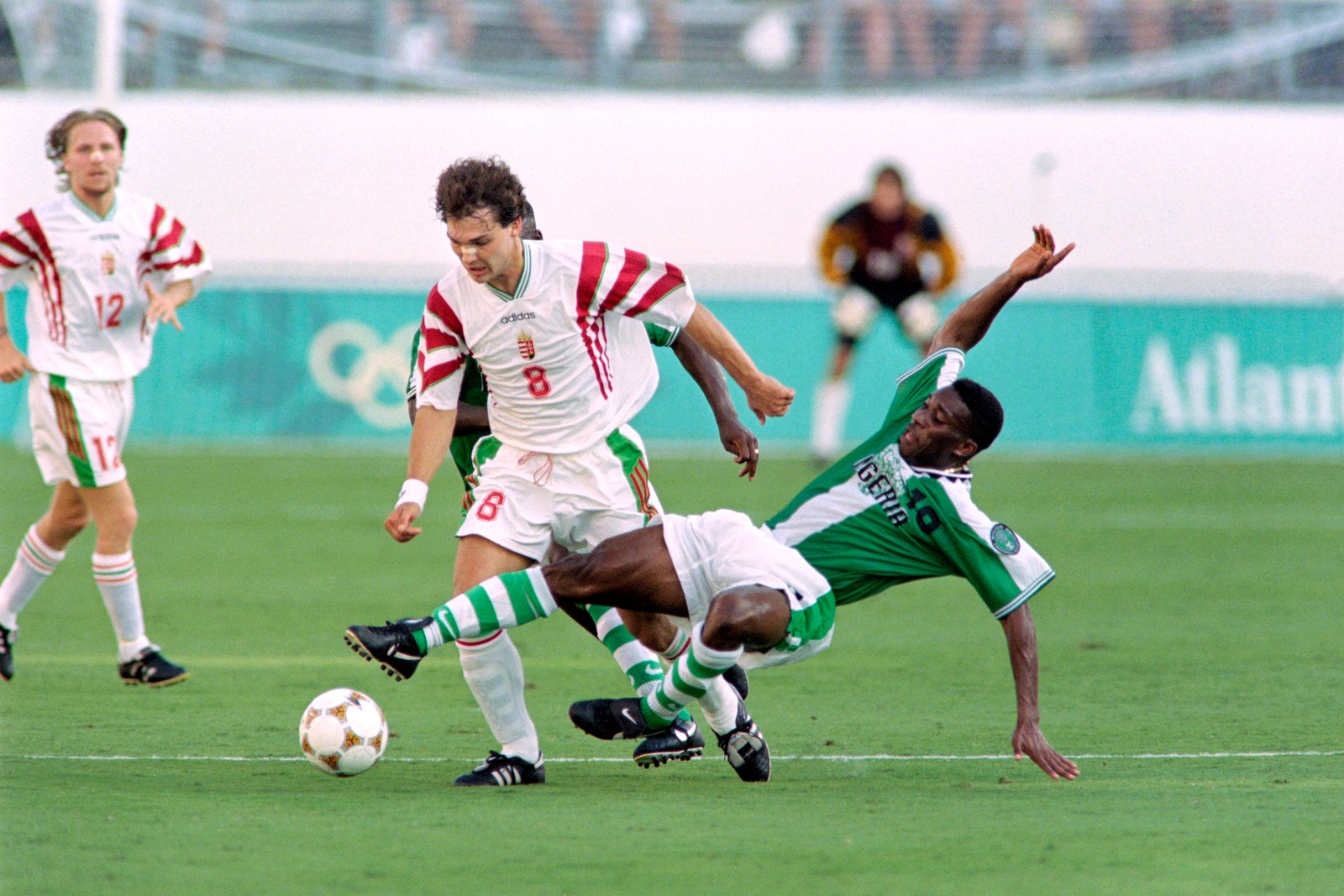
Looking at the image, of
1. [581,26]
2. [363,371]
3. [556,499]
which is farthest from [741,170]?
[556,499]

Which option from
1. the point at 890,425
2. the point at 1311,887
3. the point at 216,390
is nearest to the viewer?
the point at 1311,887

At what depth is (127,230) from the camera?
7242 mm

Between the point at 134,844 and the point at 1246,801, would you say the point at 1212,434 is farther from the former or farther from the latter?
the point at 134,844

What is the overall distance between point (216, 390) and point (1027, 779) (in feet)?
39.1

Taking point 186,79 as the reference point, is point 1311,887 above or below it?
below

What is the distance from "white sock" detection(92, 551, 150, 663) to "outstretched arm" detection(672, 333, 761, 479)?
8.30 ft

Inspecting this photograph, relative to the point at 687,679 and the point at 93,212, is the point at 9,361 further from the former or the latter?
the point at 687,679

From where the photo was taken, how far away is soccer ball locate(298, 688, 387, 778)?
5.19 metres

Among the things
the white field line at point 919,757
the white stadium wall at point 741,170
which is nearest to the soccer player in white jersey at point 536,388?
the white field line at point 919,757

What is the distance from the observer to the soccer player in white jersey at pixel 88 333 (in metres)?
7.09

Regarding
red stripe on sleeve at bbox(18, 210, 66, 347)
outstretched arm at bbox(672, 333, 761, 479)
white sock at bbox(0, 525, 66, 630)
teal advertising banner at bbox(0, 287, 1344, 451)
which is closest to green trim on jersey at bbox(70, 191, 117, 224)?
red stripe on sleeve at bbox(18, 210, 66, 347)

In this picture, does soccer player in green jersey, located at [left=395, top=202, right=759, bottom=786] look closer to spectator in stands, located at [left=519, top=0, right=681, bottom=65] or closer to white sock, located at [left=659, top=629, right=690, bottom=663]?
white sock, located at [left=659, top=629, right=690, bottom=663]

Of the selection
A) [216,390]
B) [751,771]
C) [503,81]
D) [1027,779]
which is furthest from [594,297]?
[503,81]

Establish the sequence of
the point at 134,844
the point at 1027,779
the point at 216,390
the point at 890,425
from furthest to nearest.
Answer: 1. the point at 216,390
2. the point at 890,425
3. the point at 1027,779
4. the point at 134,844
